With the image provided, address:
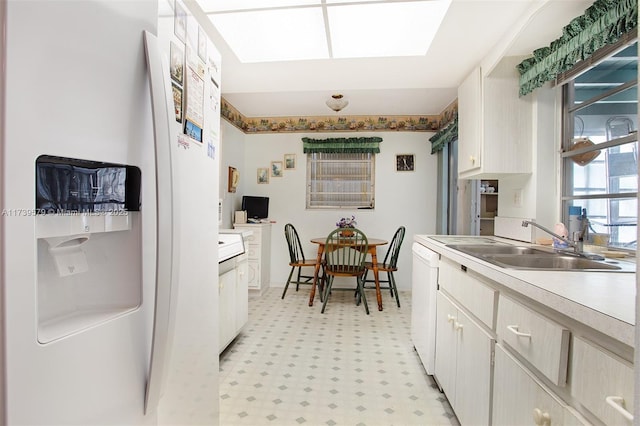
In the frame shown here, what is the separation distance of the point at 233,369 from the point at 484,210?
166 inches

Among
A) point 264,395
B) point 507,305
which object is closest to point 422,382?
point 264,395

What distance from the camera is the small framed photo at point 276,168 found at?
14.7 feet

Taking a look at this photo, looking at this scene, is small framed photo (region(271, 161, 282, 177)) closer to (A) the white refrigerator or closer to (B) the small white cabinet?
(B) the small white cabinet

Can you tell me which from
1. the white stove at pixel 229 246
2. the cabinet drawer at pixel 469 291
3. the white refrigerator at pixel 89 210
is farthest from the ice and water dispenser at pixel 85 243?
the white stove at pixel 229 246

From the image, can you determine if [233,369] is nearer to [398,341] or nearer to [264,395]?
[264,395]

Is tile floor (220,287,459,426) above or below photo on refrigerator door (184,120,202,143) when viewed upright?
below

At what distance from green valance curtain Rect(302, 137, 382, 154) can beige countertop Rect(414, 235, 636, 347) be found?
324 cm

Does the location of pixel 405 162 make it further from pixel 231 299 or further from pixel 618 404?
pixel 618 404

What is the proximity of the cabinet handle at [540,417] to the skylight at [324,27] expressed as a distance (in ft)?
6.23

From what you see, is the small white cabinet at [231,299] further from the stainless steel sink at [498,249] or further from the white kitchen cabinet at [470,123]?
the white kitchen cabinet at [470,123]

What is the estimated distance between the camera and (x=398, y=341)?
2.62m

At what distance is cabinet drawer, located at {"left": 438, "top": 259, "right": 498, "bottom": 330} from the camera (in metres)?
1.20

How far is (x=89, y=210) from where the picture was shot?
0.58 m

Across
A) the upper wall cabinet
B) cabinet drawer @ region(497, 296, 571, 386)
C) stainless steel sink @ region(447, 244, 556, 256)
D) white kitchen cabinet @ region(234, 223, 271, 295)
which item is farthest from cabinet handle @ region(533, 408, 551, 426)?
white kitchen cabinet @ region(234, 223, 271, 295)
